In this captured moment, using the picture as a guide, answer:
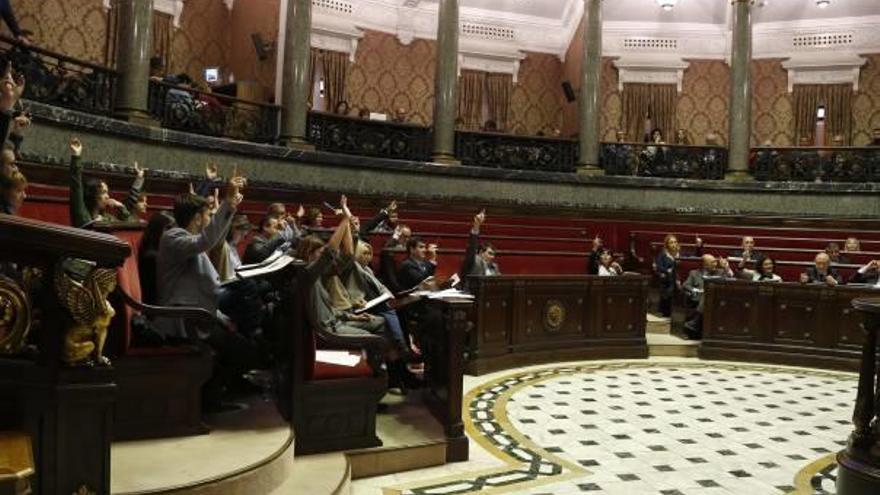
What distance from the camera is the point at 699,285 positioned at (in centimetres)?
915

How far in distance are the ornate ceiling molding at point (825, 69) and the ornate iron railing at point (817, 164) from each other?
146 inches

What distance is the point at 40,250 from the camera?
1882 mm

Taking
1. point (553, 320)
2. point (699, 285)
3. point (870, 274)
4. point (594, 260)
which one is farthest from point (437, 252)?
point (870, 274)

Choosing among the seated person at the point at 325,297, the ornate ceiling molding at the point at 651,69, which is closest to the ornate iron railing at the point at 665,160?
the ornate ceiling molding at the point at 651,69

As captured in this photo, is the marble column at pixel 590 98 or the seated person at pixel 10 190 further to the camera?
the marble column at pixel 590 98

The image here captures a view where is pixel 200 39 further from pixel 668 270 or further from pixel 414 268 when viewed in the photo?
pixel 414 268

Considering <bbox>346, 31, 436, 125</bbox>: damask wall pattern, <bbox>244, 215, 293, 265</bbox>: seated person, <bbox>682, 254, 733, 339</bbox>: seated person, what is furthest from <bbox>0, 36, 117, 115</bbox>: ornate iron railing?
<bbox>682, 254, 733, 339</bbox>: seated person

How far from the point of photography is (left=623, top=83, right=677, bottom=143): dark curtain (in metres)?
16.4

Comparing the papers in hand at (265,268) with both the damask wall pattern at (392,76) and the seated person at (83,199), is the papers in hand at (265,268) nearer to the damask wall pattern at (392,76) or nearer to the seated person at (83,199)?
the seated person at (83,199)

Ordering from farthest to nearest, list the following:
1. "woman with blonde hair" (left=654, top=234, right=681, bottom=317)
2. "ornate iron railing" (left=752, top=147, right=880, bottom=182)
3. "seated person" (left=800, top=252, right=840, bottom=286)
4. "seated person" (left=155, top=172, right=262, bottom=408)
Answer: "ornate iron railing" (left=752, top=147, right=880, bottom=182), "woman with blonde hair" (left=654, top=234, right=681, bottom=317), "seated person" (left=800, top=252, right=840, bottom=286), "seated person" (left=155, top=172, right=262, bottom=408)

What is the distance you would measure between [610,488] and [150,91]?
784 centimetres

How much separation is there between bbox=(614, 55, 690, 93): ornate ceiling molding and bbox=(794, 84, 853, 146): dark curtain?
260 cm

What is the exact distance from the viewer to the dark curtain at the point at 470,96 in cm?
1630

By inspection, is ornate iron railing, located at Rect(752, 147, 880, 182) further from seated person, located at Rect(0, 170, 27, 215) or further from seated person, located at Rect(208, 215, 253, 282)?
seated person, located at Rect(0, 170, 27, 215)
